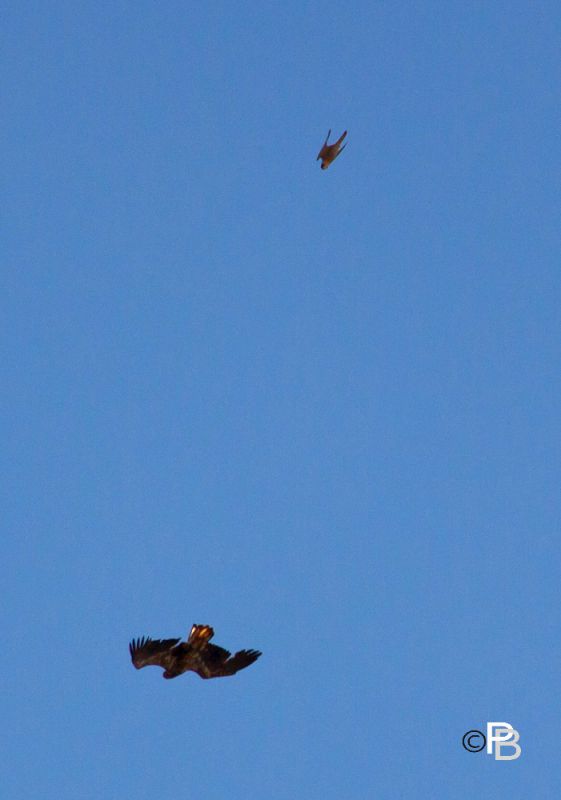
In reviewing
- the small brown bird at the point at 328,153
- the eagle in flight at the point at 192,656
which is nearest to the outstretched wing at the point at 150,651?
the eagle in flight at the point at 192,656

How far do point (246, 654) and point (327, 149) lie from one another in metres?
21.2

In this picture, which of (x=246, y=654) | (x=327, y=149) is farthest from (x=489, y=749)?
(x=327, y=149)

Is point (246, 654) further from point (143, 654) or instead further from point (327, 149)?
point (327, 149)

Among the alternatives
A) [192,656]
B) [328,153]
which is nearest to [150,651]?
[192,656]

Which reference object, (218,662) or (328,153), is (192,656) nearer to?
(218,662)

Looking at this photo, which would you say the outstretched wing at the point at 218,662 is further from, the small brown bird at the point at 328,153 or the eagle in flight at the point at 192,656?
the small brown bird at the point at 328,153

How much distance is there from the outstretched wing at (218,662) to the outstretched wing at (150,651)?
1465 mm

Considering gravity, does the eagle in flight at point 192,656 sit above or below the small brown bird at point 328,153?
below

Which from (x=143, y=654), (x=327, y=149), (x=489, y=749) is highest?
(x=327, y=149)

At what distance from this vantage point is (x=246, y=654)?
70.9m

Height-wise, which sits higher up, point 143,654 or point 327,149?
point 327,149

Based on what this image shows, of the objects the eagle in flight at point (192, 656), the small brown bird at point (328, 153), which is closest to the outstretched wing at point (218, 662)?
the eagle in flight at point (192, 656)

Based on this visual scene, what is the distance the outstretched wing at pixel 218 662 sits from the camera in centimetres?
6994

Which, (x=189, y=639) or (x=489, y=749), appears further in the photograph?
(x=489, y=749)
